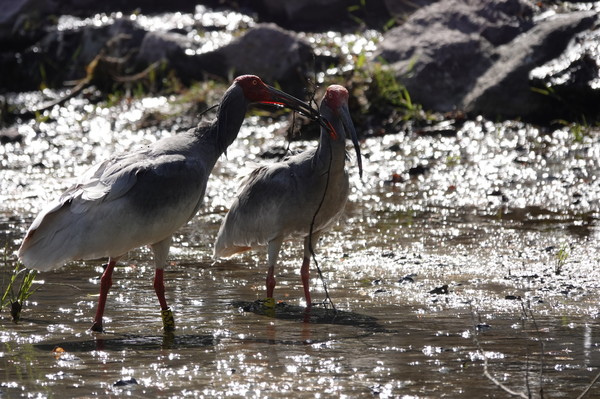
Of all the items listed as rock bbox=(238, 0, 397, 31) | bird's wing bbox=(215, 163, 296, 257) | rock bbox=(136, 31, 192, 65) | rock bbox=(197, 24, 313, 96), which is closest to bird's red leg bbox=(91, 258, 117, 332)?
bird's wing bbox=(215, 163, 296, 257)

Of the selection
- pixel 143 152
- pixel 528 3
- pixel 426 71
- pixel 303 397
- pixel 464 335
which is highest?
pixel 528 3

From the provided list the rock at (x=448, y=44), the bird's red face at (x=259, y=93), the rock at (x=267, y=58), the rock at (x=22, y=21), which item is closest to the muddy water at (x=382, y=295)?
the rock at (x=448, y=44)

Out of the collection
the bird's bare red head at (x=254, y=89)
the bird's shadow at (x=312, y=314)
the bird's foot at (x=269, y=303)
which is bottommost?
the bird's shadow at (x=312, y=314)

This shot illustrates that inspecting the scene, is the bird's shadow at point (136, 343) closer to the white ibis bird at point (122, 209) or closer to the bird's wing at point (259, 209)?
the white ibis bird at point (122, 209)

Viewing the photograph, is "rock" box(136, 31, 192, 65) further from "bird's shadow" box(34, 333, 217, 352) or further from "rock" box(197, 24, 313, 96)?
"bird's shadow" box(34, 333, 217, 352)

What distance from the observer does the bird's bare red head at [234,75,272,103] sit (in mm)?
7109

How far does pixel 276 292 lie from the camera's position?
7.48m

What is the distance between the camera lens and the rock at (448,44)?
12961mm

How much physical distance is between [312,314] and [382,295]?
0.61m

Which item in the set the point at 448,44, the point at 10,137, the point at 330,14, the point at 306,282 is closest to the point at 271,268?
the point at 306,282

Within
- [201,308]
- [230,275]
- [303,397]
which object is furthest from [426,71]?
[303,397]

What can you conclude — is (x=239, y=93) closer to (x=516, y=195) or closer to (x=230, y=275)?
(x=230, y=275)

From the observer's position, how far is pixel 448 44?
13266 mm

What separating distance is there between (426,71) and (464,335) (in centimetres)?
741
